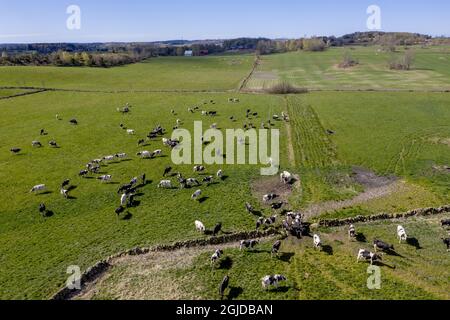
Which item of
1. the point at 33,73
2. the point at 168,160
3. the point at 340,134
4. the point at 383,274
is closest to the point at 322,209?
the point at 383,274

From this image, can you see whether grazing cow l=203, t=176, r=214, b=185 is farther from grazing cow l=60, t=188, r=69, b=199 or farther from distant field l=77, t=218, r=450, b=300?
grazing cow l=60, t=188, r=69, b=199

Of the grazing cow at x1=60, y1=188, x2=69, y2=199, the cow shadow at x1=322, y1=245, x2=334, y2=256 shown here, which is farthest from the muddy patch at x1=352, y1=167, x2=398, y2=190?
the grazing cow at x1=60, y1=188, x2=69, y2=199

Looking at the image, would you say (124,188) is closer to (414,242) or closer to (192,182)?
(192,182)

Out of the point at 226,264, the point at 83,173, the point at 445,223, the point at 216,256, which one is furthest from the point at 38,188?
the point at 445,223

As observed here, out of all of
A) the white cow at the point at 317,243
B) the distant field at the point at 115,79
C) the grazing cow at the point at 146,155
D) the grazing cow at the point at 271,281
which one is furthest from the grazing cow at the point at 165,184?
the distant field at the point at 115,79

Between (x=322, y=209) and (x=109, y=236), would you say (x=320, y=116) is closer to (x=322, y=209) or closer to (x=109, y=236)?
(x=322, y=209)
